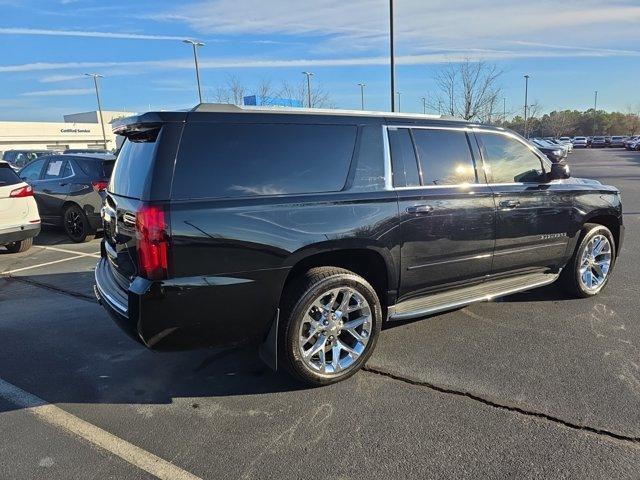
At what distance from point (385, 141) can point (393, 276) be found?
103 cm

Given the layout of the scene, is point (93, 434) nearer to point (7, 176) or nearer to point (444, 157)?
point (444, 157)

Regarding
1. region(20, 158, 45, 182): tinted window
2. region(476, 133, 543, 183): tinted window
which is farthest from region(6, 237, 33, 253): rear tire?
region(476, 133, 543, 183): tinted window

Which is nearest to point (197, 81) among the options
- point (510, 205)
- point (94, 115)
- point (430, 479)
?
point (510, 205)

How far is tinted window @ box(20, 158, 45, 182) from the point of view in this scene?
10.5 m

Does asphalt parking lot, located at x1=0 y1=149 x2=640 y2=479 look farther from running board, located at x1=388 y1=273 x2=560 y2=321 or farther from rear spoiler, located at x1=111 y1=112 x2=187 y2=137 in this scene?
rear spoiler, located at x1=111 y1=112 x2=187 y2=137

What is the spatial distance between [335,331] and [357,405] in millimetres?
552

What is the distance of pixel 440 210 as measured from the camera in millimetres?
4082

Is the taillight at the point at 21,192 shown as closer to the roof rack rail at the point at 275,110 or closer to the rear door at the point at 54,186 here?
the rear door at the point at 54,186

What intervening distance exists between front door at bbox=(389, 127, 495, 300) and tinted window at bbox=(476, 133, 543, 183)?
18cm

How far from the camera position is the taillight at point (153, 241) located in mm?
3045

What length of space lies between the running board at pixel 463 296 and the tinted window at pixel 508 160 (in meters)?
0.92

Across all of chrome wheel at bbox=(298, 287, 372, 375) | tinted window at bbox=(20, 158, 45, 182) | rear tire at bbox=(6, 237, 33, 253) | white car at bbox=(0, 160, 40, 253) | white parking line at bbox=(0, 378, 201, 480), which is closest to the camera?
white parking line at bbox=(0, 378, 201, 480)

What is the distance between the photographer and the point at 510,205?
4.55 m

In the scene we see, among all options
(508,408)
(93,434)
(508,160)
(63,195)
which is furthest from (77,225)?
(508,408)
